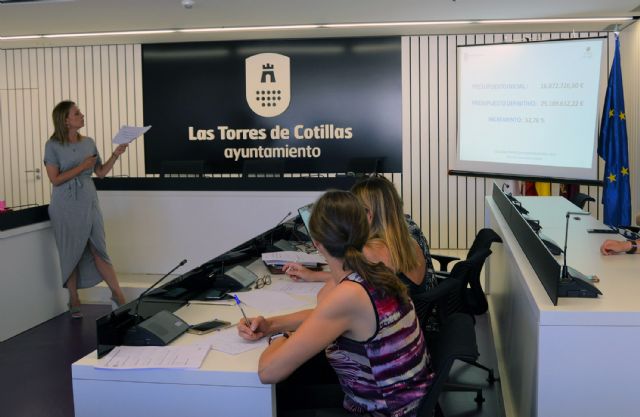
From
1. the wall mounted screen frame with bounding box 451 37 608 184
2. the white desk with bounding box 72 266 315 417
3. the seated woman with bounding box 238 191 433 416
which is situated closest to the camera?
the seated woman with bounding box 238 191 433 416

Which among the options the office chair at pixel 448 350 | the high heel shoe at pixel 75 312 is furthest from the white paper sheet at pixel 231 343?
the high heel shoe at pixel 75 312

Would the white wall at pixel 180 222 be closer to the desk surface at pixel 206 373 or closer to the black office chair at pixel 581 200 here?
the black office chair at pixel 581 200

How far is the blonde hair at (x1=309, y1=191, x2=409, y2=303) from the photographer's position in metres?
2.27

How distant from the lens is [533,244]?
333 cm

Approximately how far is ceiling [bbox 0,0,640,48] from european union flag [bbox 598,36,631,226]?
35.6 inches

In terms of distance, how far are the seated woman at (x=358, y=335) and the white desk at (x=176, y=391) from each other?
0.35 feet

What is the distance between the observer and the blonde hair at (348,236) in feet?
7.44

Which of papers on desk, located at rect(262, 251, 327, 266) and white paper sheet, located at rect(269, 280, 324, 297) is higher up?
papers on desk, located at rect(262, 251, 327, 266)

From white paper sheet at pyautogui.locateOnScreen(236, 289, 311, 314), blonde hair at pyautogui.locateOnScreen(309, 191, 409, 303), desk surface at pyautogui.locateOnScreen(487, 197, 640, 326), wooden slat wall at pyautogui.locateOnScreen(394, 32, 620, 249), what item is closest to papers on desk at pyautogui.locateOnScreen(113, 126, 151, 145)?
white paper sheet at pyautogui.locateOnScreen(236, 289, 311, 314)

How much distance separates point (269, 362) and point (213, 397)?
0.25m

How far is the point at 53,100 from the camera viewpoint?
9.92 m

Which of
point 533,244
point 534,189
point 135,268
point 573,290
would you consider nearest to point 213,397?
point 573,290

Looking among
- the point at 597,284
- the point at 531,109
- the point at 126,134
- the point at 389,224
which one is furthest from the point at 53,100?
the point at 597,284

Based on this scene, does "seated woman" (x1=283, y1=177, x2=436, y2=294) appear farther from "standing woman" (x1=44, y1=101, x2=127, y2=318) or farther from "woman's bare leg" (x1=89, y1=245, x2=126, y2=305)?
"woman's bare leg" (x1=89, y1=245, x2=126, y2=305)
